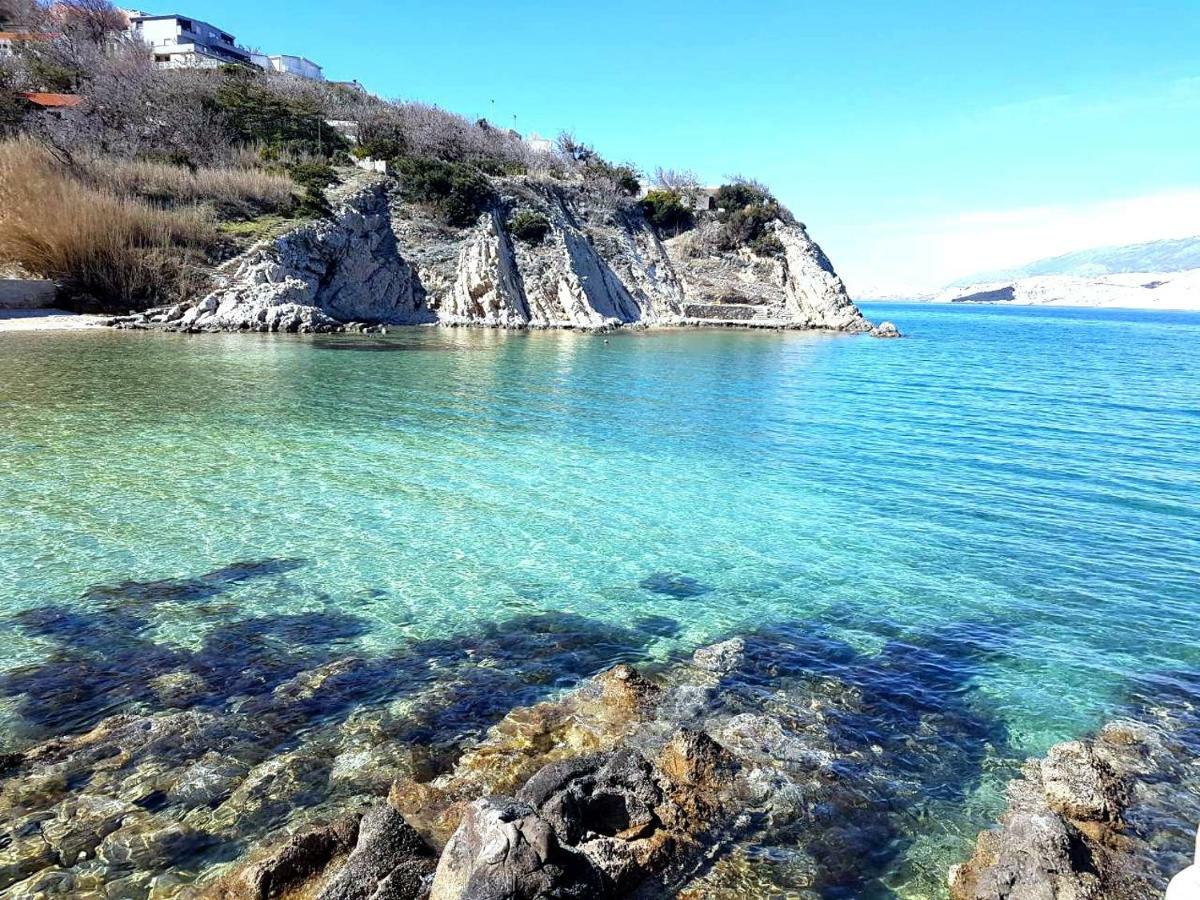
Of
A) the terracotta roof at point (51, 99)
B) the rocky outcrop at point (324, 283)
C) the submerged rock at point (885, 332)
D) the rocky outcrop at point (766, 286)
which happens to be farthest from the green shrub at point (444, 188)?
the submerged rock at point (885, 332)

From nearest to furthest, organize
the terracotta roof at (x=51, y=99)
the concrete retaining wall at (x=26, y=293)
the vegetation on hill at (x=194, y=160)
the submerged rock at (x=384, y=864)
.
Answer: the submerged rock at (x=384, y=864)
the concrete retaining wall at (x=26, y=293)
the vegetation on hill at (x=194, y=160)
the terracotta roof at (x=51, y=99)

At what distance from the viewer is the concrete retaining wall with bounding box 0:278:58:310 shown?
111ft

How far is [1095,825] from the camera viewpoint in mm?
4953

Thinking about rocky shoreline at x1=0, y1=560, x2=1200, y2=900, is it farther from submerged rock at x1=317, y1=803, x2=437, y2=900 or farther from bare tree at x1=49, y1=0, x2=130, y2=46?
bare tree at x1=49, y1=0, x2=130, y2=46

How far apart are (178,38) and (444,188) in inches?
2120

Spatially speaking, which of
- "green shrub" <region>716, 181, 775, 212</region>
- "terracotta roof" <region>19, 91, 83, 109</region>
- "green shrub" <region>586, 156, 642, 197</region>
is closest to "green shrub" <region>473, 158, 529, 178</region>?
"green shrub" <region>586, 156, 642, 197</region>

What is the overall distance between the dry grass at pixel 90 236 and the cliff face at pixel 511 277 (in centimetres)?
280

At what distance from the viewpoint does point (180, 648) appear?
704 cm

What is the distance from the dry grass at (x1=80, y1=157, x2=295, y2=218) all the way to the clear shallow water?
21.1 meters

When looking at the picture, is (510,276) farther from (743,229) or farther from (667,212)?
(743,229)

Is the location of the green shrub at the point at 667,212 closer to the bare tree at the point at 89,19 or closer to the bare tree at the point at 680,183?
the bare tree at the point at 680,183

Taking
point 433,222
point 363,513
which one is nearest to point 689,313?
point 433,222

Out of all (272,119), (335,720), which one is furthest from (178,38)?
(335,720)

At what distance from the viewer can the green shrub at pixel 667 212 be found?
68.4 meters
